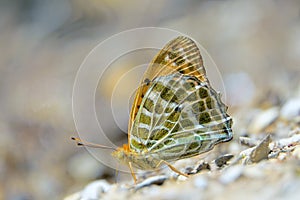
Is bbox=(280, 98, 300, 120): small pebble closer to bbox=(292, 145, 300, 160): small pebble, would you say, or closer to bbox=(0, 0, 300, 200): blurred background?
bbox=(0, 0, 300, 200): blurred background

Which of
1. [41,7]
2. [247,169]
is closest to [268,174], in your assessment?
[247,169]

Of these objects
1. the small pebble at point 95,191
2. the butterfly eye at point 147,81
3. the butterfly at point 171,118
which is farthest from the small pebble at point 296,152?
the small pebble at point 95,191

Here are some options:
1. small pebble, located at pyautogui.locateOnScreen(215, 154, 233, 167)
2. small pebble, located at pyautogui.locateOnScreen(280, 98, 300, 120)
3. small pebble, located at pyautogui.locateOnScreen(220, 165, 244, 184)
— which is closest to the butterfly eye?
small pebble, located at pyautogui.locateOnScreen(215, 154, 233, 167)

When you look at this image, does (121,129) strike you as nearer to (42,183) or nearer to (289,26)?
(42,183)

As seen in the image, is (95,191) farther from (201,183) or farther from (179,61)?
(201,183)

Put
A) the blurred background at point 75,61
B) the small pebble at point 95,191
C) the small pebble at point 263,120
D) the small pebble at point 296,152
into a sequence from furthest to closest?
1. the blurred background at point 75,61
2. the small pebble at point 263,120
3. the small pebble at point 95,191
4. the small pebble at point 296,152

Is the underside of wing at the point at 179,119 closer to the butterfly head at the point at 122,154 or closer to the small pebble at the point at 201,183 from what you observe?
the butterfly head at the point at 122,154
